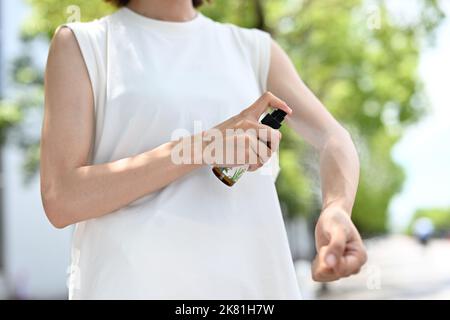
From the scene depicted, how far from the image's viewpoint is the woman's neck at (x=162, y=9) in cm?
121

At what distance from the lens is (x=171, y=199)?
106 centimetres

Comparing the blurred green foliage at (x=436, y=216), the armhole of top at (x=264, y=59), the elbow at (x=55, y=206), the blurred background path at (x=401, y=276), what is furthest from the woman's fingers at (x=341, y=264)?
the blurred green foliage at (x=436, y=216)

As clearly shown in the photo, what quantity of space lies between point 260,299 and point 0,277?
12350 millimetres

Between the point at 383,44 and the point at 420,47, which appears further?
the point at 383,44

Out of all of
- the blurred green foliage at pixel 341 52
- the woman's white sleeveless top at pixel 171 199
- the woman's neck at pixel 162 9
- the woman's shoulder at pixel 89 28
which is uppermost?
the woman's neck at pixel 162 9

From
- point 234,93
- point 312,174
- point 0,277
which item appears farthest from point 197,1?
point 0,277

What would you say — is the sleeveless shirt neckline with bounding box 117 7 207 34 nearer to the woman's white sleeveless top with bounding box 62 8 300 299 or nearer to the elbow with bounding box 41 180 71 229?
the woman's white sleeveless top with bounding box 62 8 300 299

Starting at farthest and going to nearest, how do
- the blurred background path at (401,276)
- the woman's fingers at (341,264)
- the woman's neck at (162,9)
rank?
the blurred background path at (401,276), the woman's neck at (162,9), the woman's fingers at (341,264)

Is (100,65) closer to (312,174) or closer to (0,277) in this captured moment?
(312,174)

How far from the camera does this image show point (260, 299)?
3.55 feet

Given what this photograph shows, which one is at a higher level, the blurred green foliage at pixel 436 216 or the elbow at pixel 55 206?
the elbow at pixel 55 206

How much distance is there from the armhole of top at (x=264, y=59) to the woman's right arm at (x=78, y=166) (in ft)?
1.02

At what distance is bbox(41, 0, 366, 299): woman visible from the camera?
1.01 m

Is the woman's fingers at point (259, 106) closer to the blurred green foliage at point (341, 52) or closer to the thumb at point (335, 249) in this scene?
the thumb at point (335, 249)
